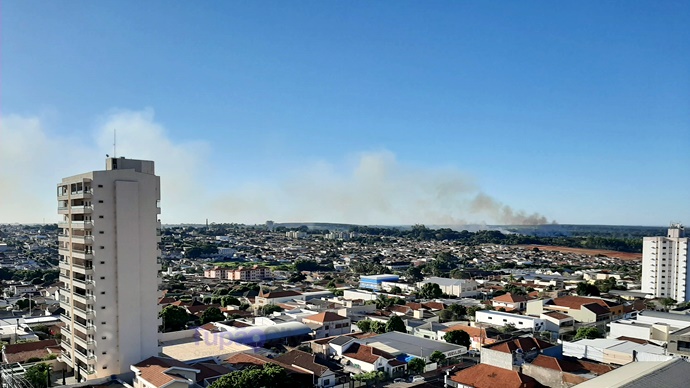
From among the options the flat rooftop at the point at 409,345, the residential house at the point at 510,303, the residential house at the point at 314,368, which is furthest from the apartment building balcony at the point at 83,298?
the residential house at the point at 510,303

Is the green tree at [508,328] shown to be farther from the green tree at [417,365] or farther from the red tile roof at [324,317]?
the red tile roof at [324,317]

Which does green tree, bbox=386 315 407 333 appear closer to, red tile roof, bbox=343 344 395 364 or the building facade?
red tile roof, bbox=343 344 395 364

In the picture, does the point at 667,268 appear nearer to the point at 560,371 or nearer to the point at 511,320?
the point at 511,320

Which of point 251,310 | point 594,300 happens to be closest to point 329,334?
point 251,310

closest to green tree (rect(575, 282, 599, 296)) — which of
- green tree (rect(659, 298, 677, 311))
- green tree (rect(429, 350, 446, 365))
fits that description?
green tree (rect(659, 298, 677, 311))

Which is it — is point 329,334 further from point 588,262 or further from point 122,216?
point 588,262

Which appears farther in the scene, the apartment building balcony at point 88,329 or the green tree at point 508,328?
the green tree at point 508,328

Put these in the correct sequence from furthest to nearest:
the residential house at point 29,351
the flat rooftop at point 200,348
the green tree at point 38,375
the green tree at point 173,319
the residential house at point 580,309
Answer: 1. the residential house at point 580,309
2. the green tree at point 173,319
3. the residential house at point 29,351
4. the flat rooftop at point 200,348
5. the green tree at point 38,375
